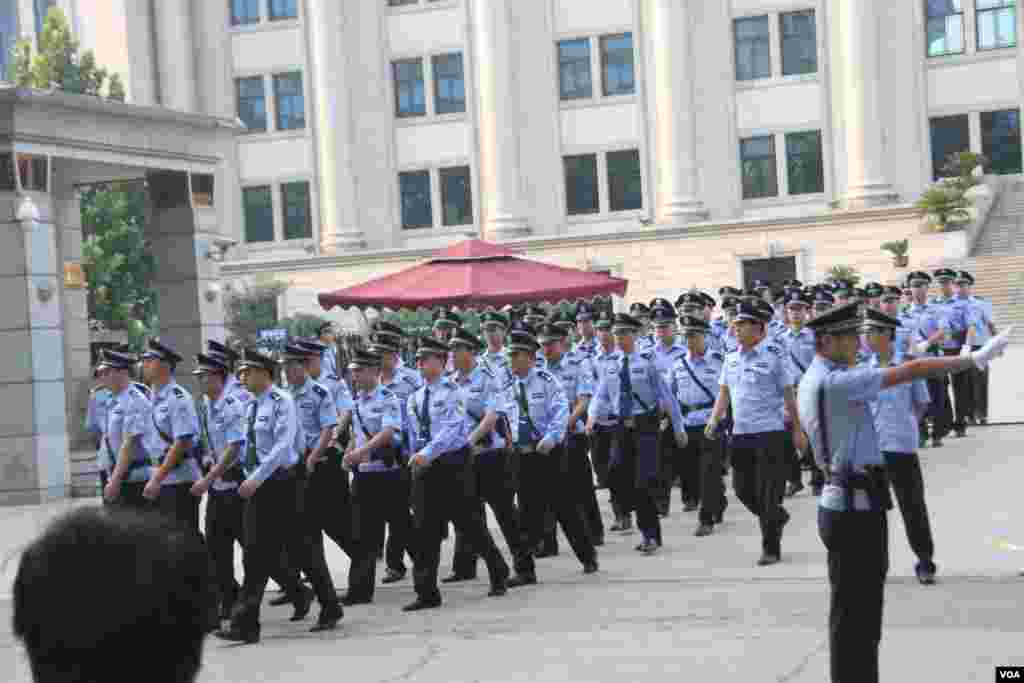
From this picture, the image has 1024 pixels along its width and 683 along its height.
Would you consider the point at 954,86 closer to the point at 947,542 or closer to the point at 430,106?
the point at 430,106

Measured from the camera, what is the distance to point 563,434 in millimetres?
13906

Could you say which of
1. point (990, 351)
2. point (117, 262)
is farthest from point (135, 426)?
point (117, 262)

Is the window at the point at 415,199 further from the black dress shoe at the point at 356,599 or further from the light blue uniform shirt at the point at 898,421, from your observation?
the light blue uniform shirt at the point at 898,421

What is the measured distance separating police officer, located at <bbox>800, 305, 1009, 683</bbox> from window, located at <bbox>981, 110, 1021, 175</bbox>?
1780 inches

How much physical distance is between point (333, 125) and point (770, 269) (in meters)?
14.7

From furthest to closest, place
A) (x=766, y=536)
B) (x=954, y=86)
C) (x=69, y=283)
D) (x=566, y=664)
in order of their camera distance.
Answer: (x=954, y=86) < (x=69, y=283) < (x=766, y=536) < (x=566, y=664)

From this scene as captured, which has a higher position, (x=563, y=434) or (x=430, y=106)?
(x=430, y=106)

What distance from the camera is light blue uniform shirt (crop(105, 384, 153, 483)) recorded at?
40.7 ft

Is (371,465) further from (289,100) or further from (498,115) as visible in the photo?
(289,100)

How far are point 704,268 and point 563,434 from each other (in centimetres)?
3945

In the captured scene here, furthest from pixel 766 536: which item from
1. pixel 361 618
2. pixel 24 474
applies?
pixel 24 474

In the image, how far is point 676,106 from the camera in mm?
53406

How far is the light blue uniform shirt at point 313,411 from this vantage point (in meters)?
13.2

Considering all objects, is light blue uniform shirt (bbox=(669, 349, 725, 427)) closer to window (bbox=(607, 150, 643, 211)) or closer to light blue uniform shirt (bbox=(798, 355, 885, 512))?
light blue uniform shirt (bbox=(798, 355, 885, 512))
